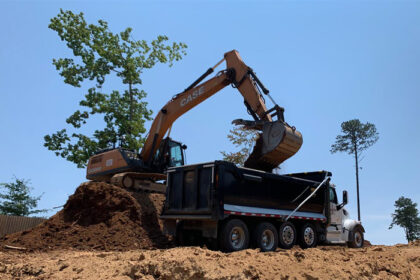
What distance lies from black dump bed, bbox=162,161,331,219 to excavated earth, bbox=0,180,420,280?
1.49m

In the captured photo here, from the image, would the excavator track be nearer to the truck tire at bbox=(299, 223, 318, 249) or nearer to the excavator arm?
the excavator arm

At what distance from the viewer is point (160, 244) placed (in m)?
13.1

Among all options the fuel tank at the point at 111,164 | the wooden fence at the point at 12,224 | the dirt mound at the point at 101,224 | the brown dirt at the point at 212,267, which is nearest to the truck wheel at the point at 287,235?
the brown dirt at the point at 212,267

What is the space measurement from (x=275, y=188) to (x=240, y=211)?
6.05 ft

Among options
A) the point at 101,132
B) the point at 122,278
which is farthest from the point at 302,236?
the point at 101,132

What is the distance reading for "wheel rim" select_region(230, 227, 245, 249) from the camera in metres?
10.3

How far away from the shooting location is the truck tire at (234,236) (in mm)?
10073

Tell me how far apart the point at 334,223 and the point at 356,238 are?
1.94 meters

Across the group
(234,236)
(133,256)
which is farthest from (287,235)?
(133,256)

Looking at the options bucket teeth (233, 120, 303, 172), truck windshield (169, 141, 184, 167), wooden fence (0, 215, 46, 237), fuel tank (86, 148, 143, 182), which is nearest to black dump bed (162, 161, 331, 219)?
bucket teeth (233, 120, 303, 172)

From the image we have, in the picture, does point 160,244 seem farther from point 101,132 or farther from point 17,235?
point 101,132

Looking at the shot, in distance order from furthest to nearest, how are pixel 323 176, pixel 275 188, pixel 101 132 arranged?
pixel 101 132 → pixel 323 176 → pixel 275 188

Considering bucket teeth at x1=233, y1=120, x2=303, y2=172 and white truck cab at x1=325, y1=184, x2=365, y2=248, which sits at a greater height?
bucket teeth at x1=233, y1=120, x2=303, y2=172

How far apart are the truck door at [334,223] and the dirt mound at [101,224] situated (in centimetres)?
610
